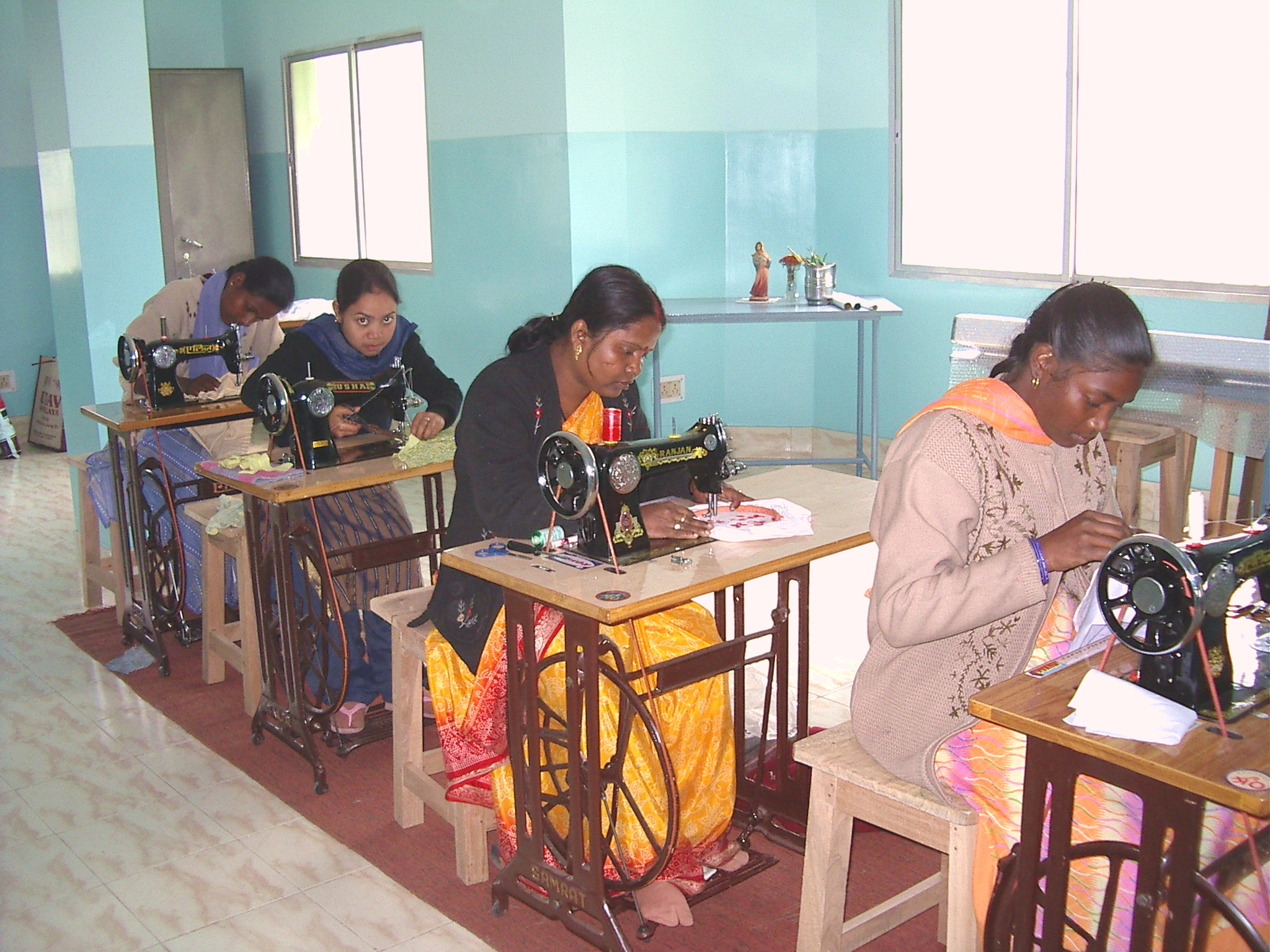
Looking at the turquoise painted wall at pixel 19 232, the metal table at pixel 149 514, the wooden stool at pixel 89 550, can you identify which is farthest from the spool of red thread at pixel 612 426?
the turquoise painted wall at pixel 19 232

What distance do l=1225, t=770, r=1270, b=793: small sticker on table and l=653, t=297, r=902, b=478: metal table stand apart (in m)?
3.37

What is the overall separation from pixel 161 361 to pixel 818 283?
2.76 metres

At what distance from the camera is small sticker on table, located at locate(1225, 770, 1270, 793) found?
4.31ft

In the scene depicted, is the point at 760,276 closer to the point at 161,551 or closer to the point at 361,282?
the point at 361,282

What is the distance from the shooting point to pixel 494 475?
232 cm

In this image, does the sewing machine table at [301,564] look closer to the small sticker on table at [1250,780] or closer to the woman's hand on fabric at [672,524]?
the woman's hand on fabric at [672,524]

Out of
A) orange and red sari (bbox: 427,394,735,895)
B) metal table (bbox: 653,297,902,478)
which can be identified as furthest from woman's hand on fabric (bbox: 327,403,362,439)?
metal table (bbox: 653,297,902,478)

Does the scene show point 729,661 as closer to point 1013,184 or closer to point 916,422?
point 916,422

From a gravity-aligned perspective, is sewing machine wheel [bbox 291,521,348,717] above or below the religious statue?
below

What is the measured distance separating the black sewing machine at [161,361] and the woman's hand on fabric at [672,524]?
179 cm

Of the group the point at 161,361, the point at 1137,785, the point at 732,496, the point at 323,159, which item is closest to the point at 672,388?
the point at 161,361

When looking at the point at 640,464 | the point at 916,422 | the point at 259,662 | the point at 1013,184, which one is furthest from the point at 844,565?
the point at 916,422

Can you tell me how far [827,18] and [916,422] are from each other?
161 inches

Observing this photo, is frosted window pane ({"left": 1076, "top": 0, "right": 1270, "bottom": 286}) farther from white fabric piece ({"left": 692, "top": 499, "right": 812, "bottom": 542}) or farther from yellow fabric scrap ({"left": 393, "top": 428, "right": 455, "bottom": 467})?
yellow fabric scrap ({"left": 393, "top": 428, "right": 455, "bottom": 467})
